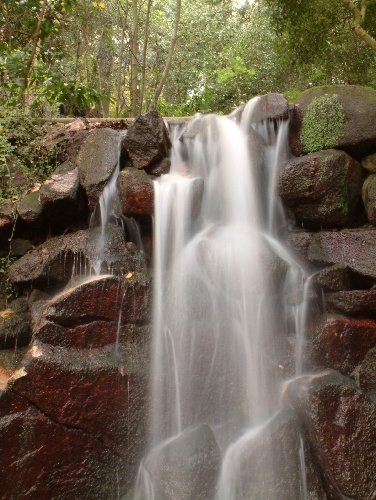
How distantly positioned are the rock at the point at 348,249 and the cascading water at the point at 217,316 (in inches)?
14.1

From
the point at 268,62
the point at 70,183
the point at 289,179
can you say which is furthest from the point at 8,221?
the point at 268,62

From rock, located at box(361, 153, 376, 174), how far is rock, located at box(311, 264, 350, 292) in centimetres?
160

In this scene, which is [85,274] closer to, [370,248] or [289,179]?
[289,179]

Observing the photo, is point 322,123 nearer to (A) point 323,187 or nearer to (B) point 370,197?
(A) point 323,187

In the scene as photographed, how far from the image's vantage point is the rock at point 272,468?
3.70m

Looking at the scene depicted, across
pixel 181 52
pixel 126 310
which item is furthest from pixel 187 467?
pixel 181 52

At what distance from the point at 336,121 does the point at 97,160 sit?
3320 mm

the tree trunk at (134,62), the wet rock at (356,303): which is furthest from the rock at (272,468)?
the tree trunk at (134,62)

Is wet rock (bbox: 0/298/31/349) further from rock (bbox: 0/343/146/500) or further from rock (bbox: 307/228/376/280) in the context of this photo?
rock (bbox: 307/228/376/280)

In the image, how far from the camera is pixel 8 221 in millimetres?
5523

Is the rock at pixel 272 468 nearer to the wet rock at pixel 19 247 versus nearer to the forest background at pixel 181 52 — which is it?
the wet rock at pixel 19 247

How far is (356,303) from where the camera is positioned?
15.4ft

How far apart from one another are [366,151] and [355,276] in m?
1.91

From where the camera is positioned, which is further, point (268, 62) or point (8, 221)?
point (268, 62)
